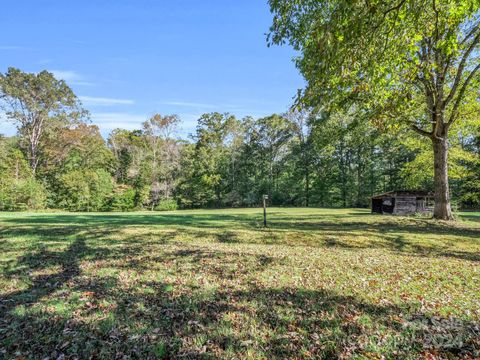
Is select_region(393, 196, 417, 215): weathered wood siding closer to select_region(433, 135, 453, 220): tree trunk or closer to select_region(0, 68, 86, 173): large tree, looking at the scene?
select_region(433, 135, 453, 220): tree trunk

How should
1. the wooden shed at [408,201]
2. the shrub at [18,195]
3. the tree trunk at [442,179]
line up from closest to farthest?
the tree trunk at [442,179]
the shrub at [18,195]
the wooden shed at [408,201]

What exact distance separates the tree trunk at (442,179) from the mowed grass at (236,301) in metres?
6.20

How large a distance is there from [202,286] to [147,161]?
1526 inches

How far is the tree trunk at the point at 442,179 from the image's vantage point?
13.6 m

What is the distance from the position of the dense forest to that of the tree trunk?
1765 cm

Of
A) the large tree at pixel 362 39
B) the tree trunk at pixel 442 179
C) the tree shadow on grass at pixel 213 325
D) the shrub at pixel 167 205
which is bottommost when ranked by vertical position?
the shrub at pixel 167 205

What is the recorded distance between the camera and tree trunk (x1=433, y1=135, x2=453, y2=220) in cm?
1356

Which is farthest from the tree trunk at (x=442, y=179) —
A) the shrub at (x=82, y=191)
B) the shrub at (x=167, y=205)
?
the shrub at (x=82, y=191)

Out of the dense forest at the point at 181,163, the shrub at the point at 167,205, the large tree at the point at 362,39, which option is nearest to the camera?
the large tree at the point at 362,39

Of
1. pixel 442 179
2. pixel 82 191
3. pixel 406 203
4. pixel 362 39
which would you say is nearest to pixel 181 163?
pixel 82 191

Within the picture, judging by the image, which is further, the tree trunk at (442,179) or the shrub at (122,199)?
the shrub at (122,199)

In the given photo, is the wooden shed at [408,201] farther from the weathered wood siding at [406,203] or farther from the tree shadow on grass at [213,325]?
the tree shadow on grass at [213,325]

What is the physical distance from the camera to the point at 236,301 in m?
4.37

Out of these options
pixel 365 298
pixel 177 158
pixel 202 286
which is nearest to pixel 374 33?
pixel 365 298
